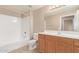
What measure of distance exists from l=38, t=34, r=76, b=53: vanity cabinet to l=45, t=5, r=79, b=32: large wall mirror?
0.43 m

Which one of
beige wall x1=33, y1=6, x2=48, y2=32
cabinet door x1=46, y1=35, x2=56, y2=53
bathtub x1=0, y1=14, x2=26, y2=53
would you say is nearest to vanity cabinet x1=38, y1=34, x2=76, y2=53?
cabinet door x1=46, y1=35, x2=56, y2=53

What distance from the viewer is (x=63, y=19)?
86.2 inches

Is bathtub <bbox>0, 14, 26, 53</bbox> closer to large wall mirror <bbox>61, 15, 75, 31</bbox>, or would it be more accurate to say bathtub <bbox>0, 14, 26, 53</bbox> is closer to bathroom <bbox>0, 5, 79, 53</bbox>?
bathroom <bbox>0, 5, 79, 53</bbox>

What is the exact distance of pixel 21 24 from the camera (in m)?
3.31

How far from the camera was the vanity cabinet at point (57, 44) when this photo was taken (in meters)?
1.58

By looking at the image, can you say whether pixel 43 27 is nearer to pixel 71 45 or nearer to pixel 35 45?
pixel 35 45

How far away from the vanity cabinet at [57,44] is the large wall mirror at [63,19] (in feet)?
1.42

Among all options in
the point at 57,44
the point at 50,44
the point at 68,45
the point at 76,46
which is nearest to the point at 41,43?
the point at 50,44

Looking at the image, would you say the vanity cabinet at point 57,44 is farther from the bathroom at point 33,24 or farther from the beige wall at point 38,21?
the beige wall at point 38,21

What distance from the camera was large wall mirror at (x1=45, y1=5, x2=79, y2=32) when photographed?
1951 millimetres

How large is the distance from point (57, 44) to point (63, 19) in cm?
73

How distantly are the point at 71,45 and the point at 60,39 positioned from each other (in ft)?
1.00

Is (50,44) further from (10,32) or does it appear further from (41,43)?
(10,32)

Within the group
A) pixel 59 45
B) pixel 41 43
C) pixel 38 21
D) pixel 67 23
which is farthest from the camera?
pixel 38 21
